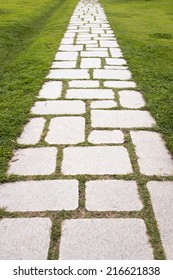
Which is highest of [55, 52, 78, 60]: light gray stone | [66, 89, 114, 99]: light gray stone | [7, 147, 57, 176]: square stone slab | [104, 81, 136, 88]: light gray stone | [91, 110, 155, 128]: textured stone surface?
[55, 52, 78, 60]: light gray stone

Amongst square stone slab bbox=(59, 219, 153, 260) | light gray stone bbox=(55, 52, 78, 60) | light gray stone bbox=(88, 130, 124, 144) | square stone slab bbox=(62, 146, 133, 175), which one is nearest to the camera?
square stone slab bbox=(59, 219, 153, 260)

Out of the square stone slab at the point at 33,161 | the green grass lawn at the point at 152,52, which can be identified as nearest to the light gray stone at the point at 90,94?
the green grass lawn at the point at 152,52

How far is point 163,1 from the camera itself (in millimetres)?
14555

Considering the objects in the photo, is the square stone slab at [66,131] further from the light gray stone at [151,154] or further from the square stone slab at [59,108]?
the light gray stone at [151,154]

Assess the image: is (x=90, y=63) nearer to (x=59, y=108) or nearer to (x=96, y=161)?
(x=59, y=108)

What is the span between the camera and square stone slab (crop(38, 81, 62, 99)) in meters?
3.81

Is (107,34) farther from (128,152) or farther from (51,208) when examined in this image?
(51,208)

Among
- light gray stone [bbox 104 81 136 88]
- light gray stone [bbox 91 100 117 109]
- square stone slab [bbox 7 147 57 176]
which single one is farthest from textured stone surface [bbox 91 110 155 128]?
light gray stone [bbox 104 81 136 88]

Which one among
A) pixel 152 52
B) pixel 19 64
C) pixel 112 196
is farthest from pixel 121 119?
pixel 152 52

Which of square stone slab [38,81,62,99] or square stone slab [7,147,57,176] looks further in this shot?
square stone slab [38,81,62,99]

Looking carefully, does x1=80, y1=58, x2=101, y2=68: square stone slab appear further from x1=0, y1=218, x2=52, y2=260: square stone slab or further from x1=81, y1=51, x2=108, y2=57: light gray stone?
x1=0, y1=218, x2=52, y2=260: square stone slab

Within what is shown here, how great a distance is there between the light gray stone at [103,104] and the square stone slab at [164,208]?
56.0 inches

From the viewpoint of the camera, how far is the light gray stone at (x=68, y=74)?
4.44 metres
